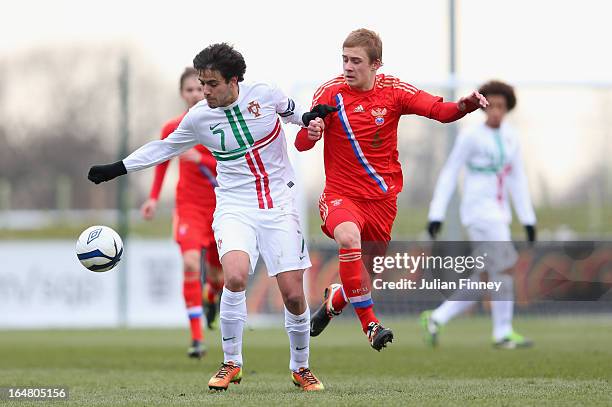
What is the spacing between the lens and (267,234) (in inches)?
281

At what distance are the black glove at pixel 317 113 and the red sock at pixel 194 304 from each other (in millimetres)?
3607

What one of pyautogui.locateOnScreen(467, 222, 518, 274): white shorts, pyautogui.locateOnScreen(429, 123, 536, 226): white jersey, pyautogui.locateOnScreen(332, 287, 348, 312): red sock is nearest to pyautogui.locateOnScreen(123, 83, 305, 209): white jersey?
pyautogui.locateOnScreen(332, 287, 348, 312): red sock

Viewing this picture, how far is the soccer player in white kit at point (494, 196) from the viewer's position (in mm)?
11344

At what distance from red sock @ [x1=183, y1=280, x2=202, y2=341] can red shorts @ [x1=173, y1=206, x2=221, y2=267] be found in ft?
1.09

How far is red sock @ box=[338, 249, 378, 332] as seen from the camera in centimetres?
730

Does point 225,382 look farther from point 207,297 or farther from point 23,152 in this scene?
point 23,152

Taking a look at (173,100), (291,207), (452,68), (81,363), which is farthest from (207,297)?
(173,100)

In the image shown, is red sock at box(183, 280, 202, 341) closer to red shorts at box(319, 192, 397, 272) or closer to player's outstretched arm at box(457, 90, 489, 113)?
red shorts at box(319, 192, 397, 272)

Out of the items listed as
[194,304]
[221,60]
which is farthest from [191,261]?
[221,60]

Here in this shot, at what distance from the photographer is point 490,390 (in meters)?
6.88

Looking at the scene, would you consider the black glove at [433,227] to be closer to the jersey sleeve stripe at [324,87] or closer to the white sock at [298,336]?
the jersey sleeve stripe at [324,87]

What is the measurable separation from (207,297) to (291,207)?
410 cm

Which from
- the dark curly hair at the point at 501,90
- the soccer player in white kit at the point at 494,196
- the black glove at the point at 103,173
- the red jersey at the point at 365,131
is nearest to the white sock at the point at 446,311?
the soccer player in white kit at the point at 494,196

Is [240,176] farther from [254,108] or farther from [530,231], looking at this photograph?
[530,231]
